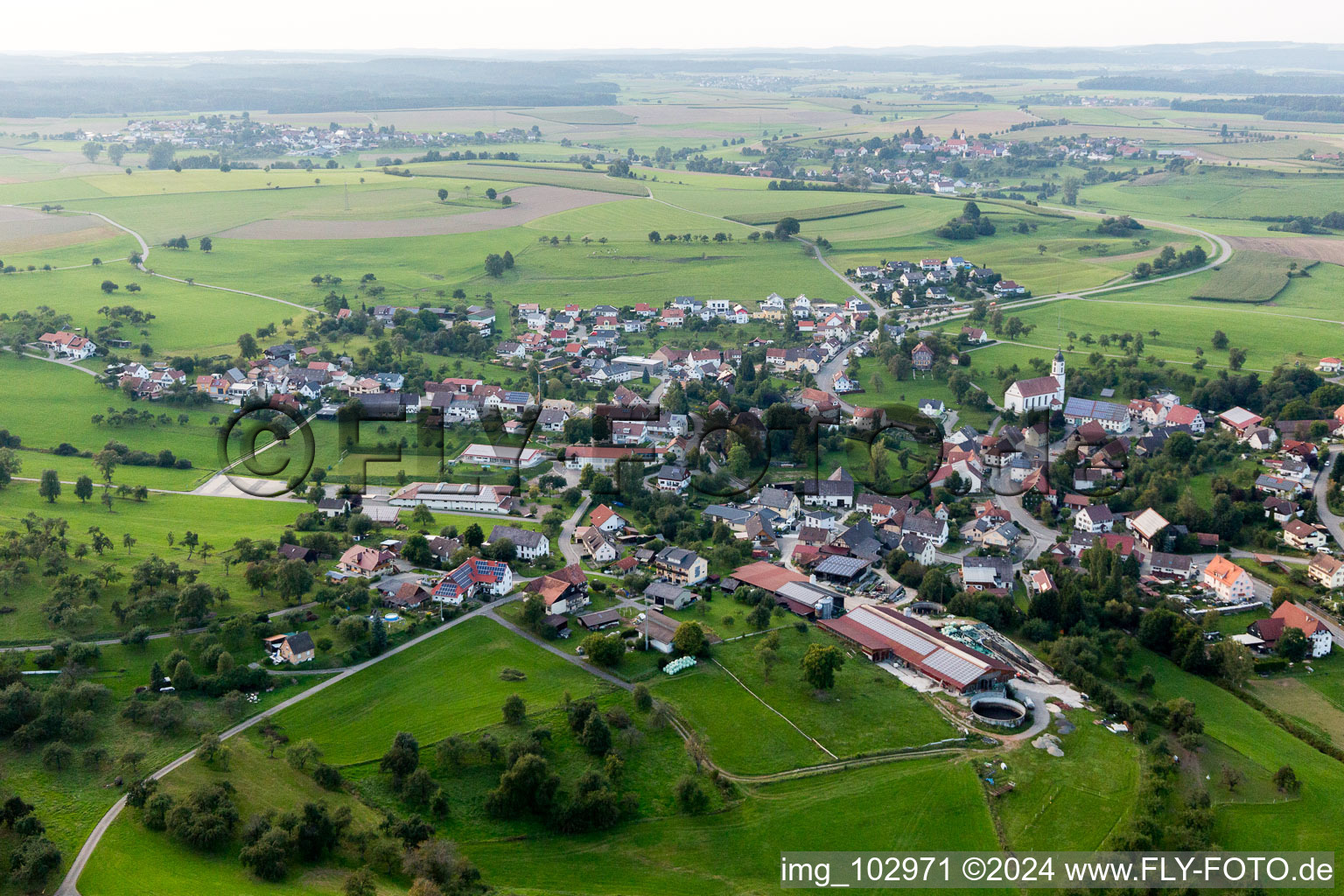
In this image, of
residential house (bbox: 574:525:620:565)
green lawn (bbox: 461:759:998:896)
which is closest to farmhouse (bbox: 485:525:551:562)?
residential house (bbox: 574:525:620:565)

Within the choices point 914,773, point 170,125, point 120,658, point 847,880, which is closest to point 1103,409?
point 914,773

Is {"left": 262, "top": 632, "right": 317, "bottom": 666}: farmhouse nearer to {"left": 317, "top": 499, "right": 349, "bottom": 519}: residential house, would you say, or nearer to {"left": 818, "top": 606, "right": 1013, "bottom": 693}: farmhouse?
{"left": 317, "top": 499, "right": 349, "bottom": 519}: residential house

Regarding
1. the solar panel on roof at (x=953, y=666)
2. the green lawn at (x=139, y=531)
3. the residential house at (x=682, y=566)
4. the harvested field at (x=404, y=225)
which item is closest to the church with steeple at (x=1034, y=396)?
the residential house at (x=682, y=566)

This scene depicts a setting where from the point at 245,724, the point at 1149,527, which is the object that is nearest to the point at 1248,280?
the point at 1149,527

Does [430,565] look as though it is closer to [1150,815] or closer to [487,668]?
[487,668]

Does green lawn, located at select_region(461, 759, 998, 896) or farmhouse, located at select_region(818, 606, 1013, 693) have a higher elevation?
Answer: farmhouse, located at select_region(818, 606, 1013, 693)

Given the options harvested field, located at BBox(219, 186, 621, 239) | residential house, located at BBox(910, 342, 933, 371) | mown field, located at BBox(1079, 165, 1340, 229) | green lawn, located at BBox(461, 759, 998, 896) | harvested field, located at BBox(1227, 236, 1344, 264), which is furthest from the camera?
mown field, located at BBox(1079, 165, 1340, 229)
